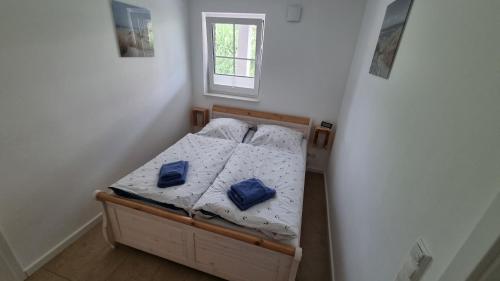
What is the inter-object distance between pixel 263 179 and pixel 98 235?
154cm

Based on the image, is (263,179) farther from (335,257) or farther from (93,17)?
(93,17)

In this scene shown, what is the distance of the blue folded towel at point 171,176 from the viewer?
1.62 m

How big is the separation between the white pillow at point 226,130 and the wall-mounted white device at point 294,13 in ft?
4.58

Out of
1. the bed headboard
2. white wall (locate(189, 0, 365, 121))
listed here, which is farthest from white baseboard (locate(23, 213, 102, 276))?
white wall (locate(189, 0, 365, 121))

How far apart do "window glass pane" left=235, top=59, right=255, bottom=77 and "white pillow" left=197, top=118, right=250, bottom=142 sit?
0.70 m

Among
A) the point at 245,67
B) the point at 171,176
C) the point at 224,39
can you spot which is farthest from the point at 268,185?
the point at 224,39

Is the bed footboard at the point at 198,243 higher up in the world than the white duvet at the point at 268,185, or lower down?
lower down

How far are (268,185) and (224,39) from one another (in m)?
2.10

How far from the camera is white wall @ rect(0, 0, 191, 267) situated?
1.30 m

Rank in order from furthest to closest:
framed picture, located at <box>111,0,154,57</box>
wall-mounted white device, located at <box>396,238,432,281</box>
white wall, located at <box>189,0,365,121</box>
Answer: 1. white wall, located at <box>189,0,365,121</box>
2. framed picture, located at <box>111,0,154,57</box>
3. wall-mounted white device, located at <box>396,238,432,281</box>

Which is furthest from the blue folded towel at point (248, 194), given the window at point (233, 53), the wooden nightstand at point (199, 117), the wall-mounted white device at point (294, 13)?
the wall-mounted white device at point (294, 13)

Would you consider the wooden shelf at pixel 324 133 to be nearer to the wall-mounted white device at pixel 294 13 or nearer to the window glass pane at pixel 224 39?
the wall-mounted white device at pixel 294 13

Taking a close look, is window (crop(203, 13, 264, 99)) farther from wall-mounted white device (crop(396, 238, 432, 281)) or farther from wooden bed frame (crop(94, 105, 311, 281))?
wall-mounted white device (crop(396, 238, 432, 281))

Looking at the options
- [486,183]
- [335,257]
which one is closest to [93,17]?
[486,183]
